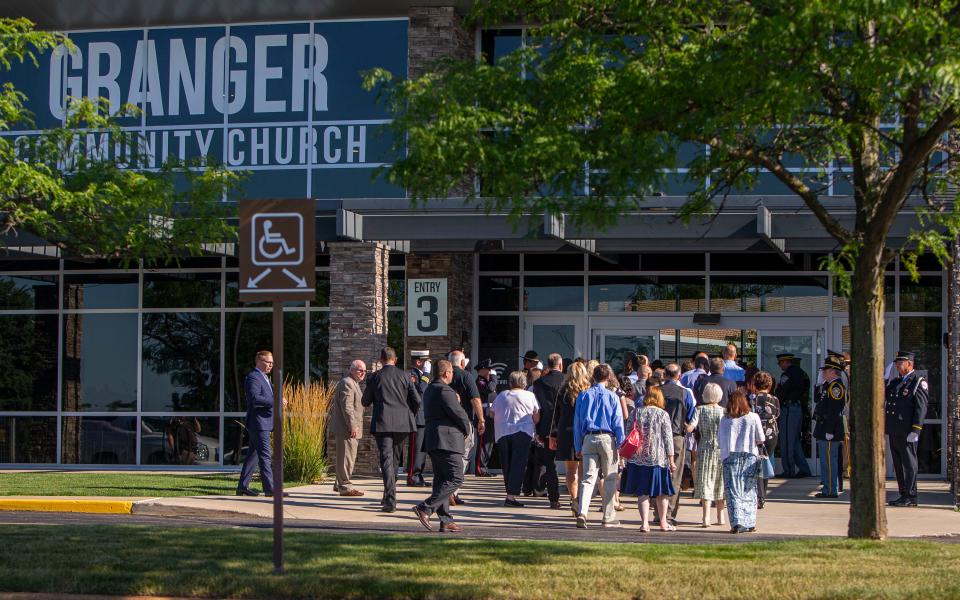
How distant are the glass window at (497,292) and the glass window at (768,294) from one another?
346 centimetres

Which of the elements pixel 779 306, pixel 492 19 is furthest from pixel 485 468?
pixel 492 19

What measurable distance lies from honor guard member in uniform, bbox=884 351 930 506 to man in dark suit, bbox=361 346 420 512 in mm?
6148

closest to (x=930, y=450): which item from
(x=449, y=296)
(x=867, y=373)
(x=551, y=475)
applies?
(x=551, y=475)

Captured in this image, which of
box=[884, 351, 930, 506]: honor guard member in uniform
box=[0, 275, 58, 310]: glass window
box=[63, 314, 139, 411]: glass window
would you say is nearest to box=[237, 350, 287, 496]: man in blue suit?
box=[63, 314, 139, 411]: glass window

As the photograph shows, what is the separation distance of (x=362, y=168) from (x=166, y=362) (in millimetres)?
4998

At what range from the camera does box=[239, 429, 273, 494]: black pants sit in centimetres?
1650

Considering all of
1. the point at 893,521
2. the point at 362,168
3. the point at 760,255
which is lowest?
the point at 893,521

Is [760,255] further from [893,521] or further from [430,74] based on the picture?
[430,74]

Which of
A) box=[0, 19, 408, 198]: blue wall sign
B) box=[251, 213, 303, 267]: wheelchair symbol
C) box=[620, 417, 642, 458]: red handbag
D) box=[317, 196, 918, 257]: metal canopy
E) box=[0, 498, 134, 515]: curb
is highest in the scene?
box=[0, 19, 408, 198]: blue wall sign

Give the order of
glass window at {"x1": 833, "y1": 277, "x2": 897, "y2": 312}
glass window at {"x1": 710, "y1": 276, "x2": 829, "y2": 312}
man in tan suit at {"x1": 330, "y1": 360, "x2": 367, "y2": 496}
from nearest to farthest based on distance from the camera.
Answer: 1. man in tan suit at {"x1": 330, "y1": 360, "x2": 367, "y2": 496}
2. glass window at {"x1": 833, "y1": 277, "x2": 897, "y2": 312}
3. glass window at {"x1": 710, "y1": 276, "x2": 829, "y2": 312}

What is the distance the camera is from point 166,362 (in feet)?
75.9

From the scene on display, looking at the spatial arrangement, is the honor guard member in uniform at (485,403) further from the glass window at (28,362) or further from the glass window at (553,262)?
the glass window at (28,362)

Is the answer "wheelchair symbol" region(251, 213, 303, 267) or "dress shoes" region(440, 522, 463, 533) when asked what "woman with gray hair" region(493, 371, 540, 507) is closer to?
"dress shoes" region(440, 522, 463, 533)

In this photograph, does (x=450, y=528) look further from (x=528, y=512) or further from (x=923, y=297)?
(x=923, y=297)
